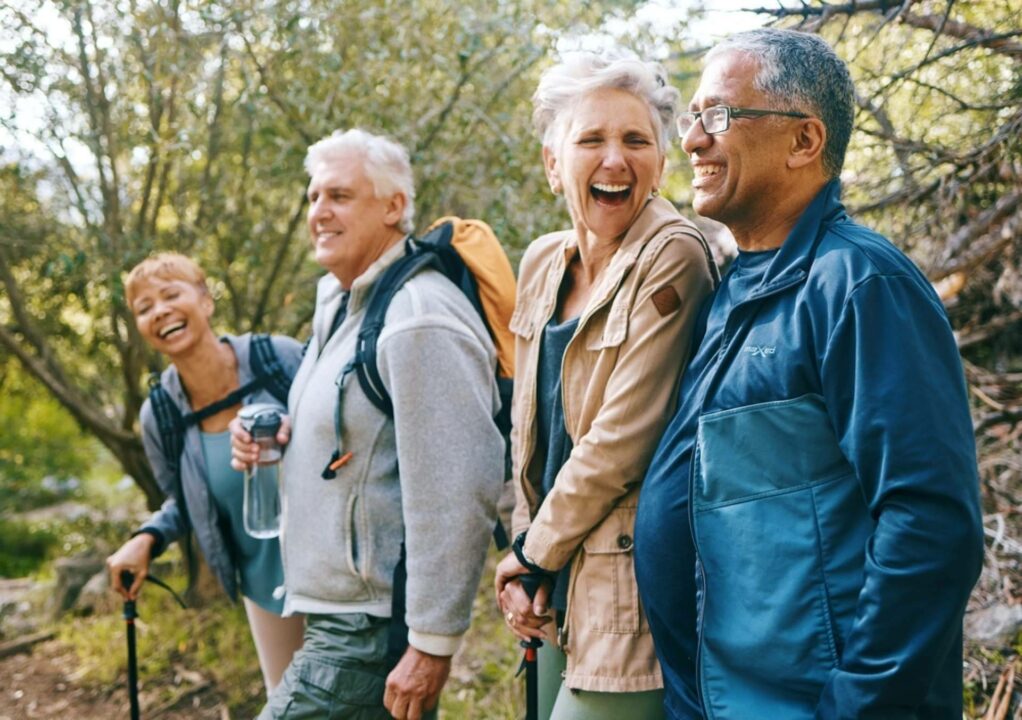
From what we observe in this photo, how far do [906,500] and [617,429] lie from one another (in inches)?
25.9

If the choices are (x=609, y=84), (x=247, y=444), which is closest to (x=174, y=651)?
(x=247, y=444)

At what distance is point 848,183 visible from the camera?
4023 millimetres

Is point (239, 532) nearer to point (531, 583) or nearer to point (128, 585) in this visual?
point (128, 585)

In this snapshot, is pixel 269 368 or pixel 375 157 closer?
pixel 375 157

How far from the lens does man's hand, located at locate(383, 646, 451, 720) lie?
2285mm

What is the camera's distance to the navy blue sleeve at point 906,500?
130cm

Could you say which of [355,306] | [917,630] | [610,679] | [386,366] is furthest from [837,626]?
[355,306]

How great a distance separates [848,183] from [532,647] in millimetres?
2823

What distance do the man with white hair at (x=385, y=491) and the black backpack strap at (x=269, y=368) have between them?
1.86 ft

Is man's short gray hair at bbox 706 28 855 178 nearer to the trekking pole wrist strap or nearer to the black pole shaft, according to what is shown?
the trekking pole wrist strap

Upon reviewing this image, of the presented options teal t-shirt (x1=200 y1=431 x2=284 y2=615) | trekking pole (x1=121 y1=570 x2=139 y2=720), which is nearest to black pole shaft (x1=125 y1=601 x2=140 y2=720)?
trekking pole (x1=121 y1=570 x2=139 y2=720)

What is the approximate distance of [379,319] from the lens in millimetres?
2455

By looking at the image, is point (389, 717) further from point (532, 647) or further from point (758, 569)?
point (758, 569)

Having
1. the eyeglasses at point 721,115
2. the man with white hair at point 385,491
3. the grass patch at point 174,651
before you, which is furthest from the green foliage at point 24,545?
the eyeglasses at point 721,115
